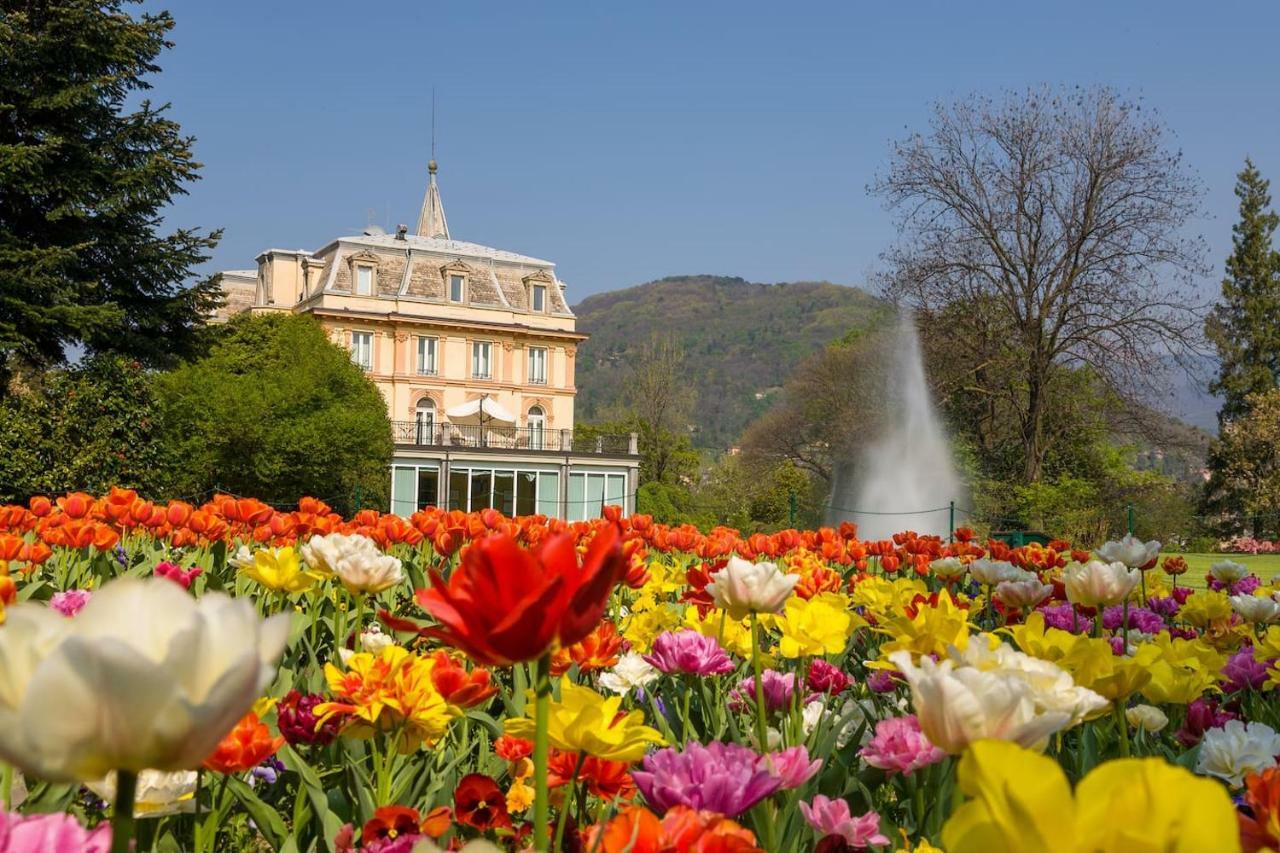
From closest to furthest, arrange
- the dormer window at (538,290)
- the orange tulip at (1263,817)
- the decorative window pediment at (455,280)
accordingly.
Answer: the orange tulip at (1263,817) < the decorative window pediment at (455,280) < the dormer window at (538,290)

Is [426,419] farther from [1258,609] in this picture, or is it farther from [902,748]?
[902,748]

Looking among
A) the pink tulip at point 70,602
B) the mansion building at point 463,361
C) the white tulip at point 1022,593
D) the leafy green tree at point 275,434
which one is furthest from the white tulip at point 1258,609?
the mansion building at point 463,361

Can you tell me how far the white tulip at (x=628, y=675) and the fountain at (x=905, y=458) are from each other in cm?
1791

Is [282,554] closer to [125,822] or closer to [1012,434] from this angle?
[125,822]

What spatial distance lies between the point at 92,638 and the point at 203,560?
388 cm

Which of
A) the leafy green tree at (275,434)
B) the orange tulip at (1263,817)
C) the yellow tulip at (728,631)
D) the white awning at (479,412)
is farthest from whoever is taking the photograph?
the white awning at (479,412)

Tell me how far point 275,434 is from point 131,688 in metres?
24.5

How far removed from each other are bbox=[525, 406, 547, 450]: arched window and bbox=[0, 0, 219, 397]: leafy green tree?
1669 cm

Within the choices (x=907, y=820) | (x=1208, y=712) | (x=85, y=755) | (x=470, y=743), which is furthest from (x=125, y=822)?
(x=1208, y=712)

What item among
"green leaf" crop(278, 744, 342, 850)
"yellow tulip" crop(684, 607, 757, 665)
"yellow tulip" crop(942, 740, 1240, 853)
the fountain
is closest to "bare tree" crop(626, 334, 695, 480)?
the fountain

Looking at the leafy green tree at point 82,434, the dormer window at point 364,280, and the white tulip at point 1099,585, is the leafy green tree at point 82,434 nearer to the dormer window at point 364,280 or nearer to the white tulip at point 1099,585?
the white tulip at point 1099,585

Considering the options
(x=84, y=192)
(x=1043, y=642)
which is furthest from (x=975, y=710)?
(x=84, y=192)

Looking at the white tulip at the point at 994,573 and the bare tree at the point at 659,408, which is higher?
the bare tree at the point at 659,408

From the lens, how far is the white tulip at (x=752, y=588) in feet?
5.21
